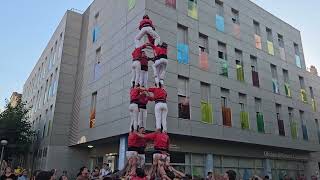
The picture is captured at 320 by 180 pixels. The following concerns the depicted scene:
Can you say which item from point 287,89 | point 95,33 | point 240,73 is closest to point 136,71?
point 240,73

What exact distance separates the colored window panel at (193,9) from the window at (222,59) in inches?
130

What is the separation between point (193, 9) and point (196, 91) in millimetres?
6550

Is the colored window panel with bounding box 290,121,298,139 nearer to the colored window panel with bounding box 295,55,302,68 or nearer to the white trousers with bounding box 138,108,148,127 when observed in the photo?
the colored window panel with bounding box 295,55,302,68

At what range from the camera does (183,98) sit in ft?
67.7

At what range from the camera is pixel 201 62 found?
22.6 meters

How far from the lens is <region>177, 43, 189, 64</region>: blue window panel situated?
2120 centimetres

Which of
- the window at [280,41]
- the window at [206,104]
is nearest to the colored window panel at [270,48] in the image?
the window at [280,41]

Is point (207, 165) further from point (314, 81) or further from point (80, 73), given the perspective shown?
point (314, 81)

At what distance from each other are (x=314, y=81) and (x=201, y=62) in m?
20.7

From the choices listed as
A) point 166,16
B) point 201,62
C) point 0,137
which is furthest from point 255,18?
point 0,137

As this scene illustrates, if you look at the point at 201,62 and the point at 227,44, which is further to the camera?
the point at 227,44

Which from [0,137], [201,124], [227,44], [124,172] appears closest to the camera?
[124,172]

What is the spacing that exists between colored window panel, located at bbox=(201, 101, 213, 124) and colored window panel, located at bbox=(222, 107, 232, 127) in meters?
1.46

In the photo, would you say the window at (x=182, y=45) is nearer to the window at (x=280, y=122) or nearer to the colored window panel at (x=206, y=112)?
the colored window panel at (x=206, y=112)
